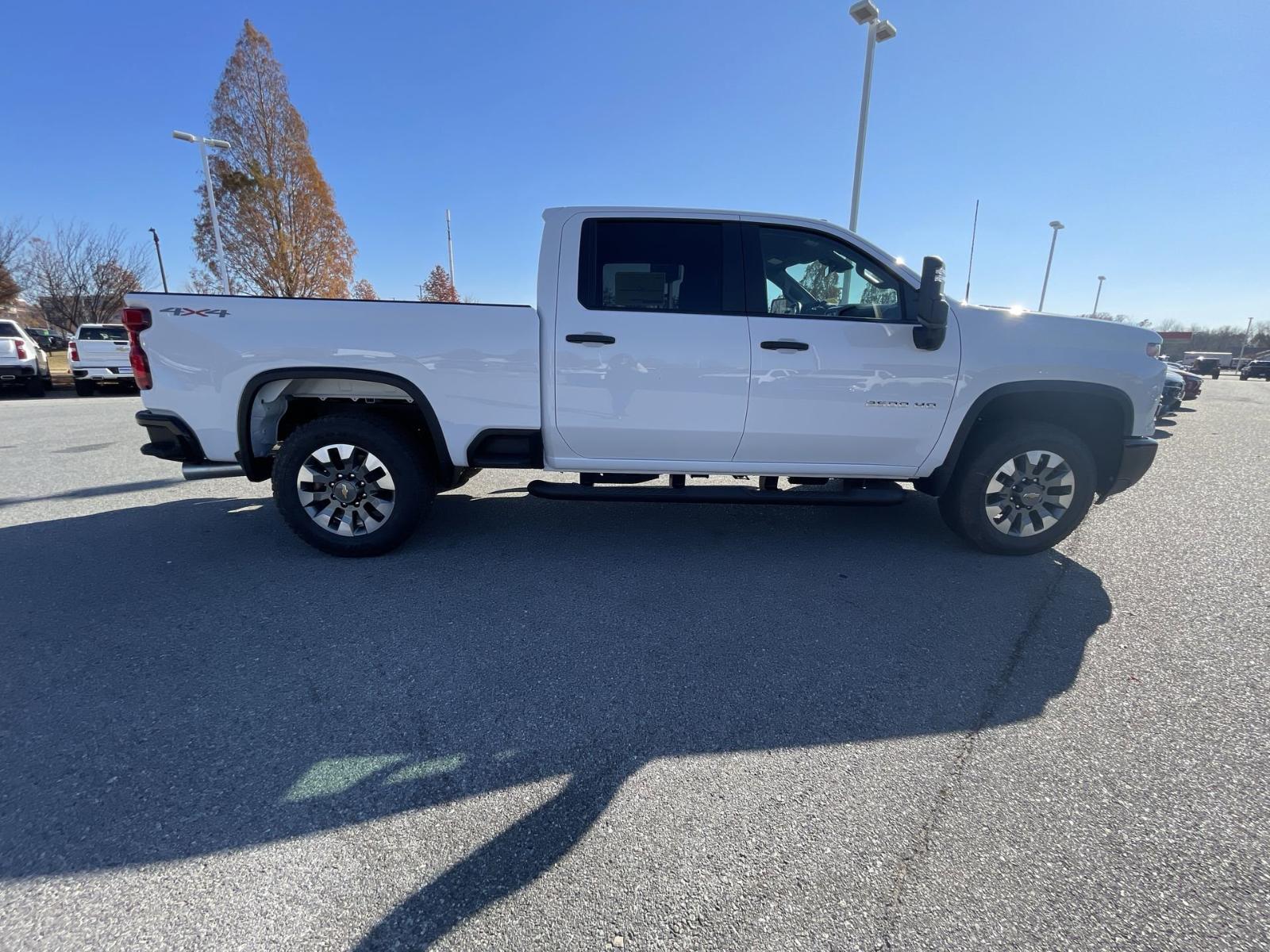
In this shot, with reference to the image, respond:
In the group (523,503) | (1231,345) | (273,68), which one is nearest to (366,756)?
(523,503)

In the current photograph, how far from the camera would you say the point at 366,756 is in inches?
85.0

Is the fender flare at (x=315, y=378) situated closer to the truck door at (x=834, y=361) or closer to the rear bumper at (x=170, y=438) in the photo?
the rear bumper at (x=170, y=438)

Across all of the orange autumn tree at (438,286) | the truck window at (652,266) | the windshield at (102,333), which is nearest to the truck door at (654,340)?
the truck window at (652,266)

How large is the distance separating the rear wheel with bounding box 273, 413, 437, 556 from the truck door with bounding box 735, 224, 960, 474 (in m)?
2.20

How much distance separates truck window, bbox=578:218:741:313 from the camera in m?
3.73

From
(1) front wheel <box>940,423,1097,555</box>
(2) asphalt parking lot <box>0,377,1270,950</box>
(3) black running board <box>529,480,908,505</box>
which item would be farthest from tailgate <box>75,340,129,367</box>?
(1) front wheel <box>940,423,1097,555</box>

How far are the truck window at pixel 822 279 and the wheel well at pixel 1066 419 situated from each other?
3.26 feet

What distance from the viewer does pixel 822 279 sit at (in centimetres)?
395

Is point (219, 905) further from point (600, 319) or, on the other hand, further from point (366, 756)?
point (600, 319)

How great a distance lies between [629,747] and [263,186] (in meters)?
28.3

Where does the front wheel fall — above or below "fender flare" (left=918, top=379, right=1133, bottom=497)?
below

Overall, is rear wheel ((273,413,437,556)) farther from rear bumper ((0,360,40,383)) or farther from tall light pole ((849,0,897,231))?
rear bumper ((0,360,40,383))

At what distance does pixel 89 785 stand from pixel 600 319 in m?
3.09

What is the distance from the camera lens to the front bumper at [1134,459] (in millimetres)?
3949
